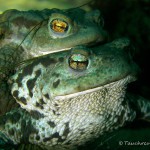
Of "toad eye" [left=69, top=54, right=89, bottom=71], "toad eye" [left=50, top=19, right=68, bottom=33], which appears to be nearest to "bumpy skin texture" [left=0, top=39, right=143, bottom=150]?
"toad eye" [left=69, top=54, right=89, bottom=71]

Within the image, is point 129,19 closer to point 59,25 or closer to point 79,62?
point 59,25

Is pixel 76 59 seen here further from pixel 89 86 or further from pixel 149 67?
pixel 149 67

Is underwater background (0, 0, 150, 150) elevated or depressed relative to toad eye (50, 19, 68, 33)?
depressed

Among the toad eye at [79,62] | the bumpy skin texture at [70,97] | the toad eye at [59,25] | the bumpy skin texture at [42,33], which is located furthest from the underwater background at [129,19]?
the toad eye at [79,62]

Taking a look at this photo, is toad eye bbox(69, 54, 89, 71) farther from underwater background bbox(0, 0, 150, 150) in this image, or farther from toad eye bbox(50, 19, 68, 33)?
underwater background bbox(0, 0, 150, 150)

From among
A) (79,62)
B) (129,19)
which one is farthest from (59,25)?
(129,19)

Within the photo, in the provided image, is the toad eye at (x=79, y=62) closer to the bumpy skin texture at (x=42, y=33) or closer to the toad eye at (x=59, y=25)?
the bumpy skin texture at (x=42, y=33)

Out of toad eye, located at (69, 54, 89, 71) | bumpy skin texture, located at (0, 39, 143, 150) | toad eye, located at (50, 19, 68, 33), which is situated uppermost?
toad eye, located at (50, 19, 68, 33)

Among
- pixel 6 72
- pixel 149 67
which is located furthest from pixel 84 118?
pixel 149 67
